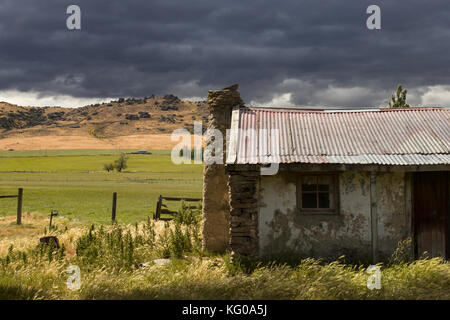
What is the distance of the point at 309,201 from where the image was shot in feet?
35.6

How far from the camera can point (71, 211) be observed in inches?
1128

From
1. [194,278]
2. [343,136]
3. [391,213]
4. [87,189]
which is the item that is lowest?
[194,278]

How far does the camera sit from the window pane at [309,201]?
35.5ft

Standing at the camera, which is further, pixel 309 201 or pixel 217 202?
pixel 217 202

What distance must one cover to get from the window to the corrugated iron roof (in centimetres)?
59

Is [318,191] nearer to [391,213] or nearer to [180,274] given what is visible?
[391,213]

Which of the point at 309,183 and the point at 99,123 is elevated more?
the point at 99,123

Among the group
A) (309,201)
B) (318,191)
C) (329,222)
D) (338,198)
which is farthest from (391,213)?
(309,201)

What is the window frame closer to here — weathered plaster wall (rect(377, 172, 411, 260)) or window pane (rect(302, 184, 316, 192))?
window pane (rect(302, 184, 316, 192))

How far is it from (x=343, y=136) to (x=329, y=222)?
2738 millimetres

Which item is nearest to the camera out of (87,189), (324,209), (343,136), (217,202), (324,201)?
(324,209)

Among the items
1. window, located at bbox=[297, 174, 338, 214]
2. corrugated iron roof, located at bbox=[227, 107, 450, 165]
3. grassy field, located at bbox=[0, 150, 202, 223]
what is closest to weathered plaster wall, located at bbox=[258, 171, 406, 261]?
window, located at bbox=[297, 174, 338, 214]

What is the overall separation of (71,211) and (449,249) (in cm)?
2417

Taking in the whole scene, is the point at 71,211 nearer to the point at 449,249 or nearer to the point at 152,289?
the point at 152,289
